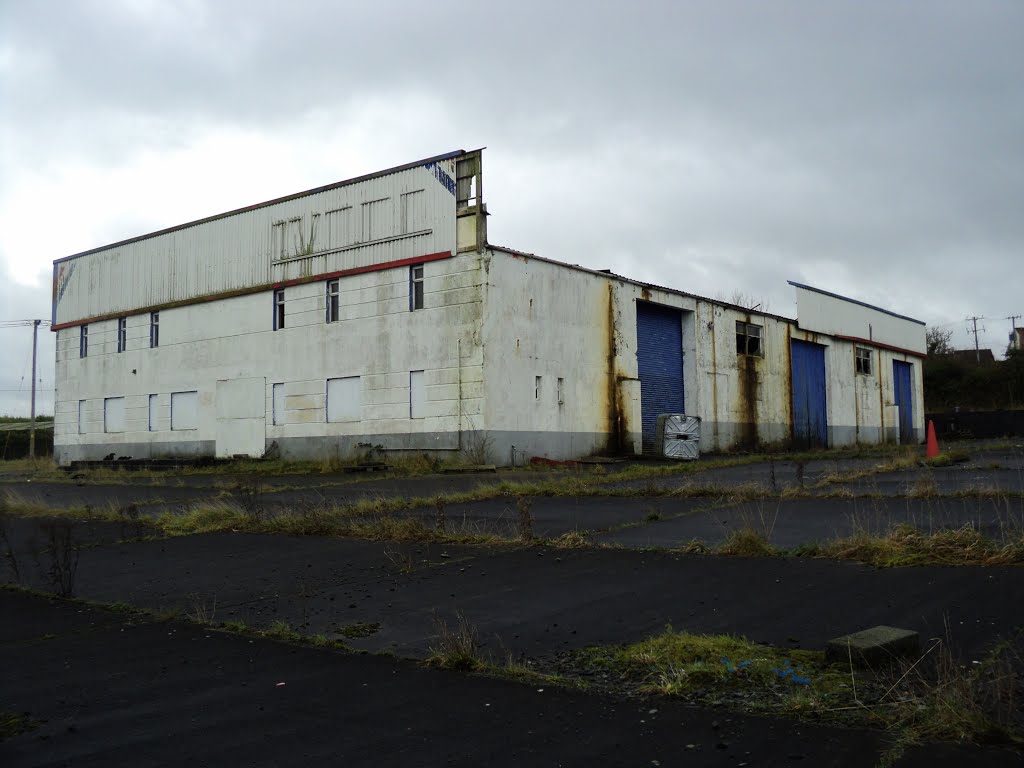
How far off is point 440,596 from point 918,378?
160 feet

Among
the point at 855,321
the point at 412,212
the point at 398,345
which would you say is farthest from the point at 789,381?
the point at 412,212

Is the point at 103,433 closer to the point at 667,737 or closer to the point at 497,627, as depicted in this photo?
the point at 497,627

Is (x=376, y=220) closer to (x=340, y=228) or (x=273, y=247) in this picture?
(x=340, y=228)

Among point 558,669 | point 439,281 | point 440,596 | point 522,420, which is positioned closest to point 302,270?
point 439,281

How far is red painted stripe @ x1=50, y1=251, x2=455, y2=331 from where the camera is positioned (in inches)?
Result: 1071

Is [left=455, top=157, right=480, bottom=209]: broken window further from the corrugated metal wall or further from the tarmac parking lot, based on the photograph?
the tarmac parking lot

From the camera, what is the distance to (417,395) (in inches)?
1069

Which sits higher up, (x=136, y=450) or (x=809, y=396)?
(x=809, y=396)

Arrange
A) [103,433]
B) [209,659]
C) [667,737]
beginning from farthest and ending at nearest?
[103,433], [209,659], [667,737]

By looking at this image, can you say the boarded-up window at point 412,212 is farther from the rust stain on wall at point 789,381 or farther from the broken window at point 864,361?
the broken window at point 864,361

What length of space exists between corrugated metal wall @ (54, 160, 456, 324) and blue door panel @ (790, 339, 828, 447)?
18.8 meters

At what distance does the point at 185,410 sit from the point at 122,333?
565cm

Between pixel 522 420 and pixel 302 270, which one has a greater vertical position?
pixel 302 270

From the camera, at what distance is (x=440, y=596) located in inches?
291
